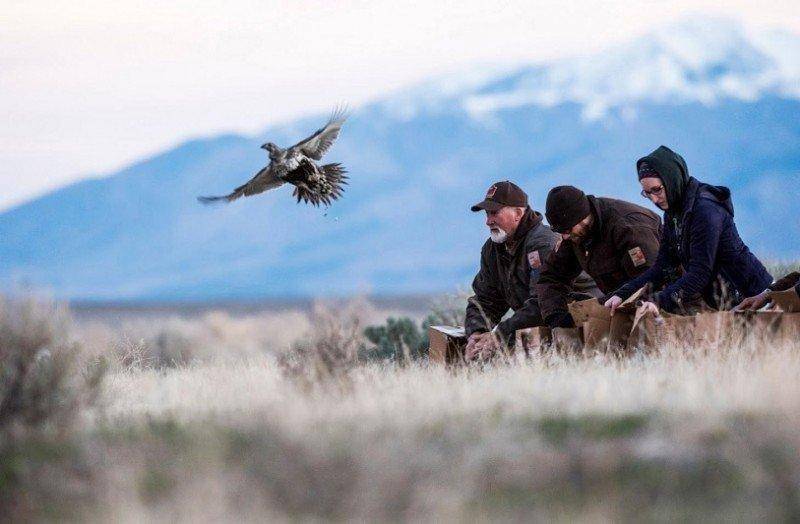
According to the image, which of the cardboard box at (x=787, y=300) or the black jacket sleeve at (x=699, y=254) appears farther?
the black jacket sleeve at (x=699, y=254)

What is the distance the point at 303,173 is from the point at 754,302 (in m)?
4.49

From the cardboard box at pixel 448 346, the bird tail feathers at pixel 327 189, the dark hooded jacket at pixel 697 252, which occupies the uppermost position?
the bird tail feathers at pixel 327 189

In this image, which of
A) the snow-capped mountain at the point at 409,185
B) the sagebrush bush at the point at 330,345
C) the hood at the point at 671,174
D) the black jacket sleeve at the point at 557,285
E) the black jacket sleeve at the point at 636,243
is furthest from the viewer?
the snow-capped mountain at the point at 409,185

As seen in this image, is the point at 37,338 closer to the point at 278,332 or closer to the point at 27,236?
the point at 278,332

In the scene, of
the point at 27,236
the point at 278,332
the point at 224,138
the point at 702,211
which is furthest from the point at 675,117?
the point at 702,211

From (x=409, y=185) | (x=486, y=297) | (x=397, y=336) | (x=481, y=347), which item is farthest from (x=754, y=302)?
(x=409, y=185)

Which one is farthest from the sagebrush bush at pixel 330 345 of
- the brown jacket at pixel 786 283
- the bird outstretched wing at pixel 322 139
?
the bird outstretched wing at pixel 322 139

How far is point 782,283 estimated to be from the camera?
905 centimetres

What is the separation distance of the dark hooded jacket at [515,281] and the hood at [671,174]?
4.35ft

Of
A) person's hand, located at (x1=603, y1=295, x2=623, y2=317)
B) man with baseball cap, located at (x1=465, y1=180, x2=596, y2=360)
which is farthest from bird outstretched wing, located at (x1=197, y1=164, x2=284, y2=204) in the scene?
person's hand, located at (x1=603, y1=295, x2=623, y2=317)

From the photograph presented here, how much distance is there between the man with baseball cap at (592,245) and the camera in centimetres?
973

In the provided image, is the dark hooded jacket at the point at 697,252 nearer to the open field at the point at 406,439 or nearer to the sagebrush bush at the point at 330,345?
the open field at the point at 406,439

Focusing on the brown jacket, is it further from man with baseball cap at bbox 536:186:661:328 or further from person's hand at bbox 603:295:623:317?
man with baseball cap at bbox 536:186:661:328

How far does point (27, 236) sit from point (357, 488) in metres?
155
